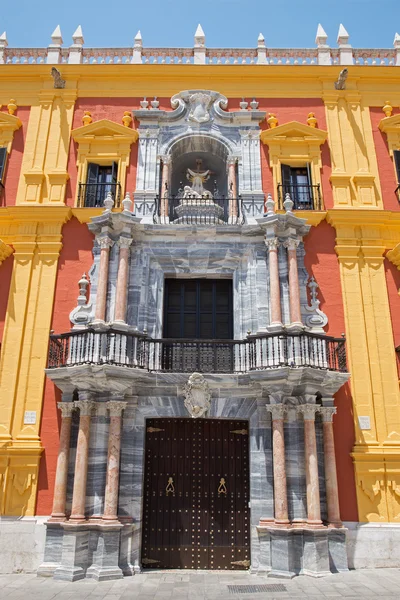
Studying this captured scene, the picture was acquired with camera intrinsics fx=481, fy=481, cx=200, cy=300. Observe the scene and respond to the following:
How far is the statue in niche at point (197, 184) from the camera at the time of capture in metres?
12.8

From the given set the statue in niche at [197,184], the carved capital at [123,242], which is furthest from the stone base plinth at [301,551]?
the statue in niche at [197,184]

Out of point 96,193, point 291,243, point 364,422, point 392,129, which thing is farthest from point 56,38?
point 364,422

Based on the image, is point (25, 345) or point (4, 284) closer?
point (25, 345)

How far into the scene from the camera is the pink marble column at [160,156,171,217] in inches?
492

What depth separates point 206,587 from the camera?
8.27 metres

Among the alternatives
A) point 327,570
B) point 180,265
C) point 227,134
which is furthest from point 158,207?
point 327,570

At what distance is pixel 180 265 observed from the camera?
462 inches

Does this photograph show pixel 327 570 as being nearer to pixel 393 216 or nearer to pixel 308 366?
pixel 308 366

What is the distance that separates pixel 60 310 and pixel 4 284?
5.28ft

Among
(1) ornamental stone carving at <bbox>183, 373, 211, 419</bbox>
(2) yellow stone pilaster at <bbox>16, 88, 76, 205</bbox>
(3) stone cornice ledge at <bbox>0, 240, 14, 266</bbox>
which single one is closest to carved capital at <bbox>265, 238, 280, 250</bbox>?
(1) ornamental stone carving at <bbox>183, 373, 211, 419</bbox>

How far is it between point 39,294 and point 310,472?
23.8 feet

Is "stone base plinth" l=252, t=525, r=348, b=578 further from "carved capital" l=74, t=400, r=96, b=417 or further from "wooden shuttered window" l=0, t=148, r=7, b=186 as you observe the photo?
"wooden shuttered window" l=0, t=148, r=7, b=186

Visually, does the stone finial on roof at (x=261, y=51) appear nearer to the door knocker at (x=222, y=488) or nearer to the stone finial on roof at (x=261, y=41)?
the stone finial on roof at (x=261, y=41)

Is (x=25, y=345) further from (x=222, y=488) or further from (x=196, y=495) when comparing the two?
(x=222, y=488)
